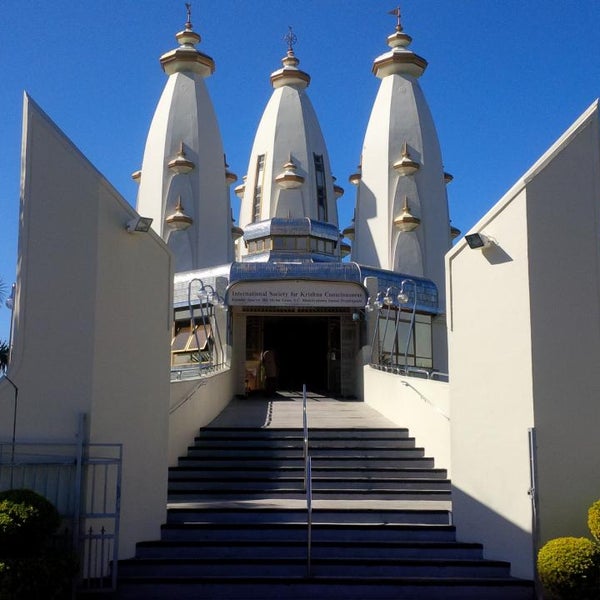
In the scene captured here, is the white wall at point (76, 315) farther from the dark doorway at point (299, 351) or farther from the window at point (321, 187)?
the window at point (321, 187)

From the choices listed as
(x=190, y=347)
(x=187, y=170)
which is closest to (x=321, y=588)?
(x=190, y=347)

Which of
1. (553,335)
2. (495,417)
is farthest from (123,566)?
(553,335)

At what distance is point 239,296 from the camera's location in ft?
70.2

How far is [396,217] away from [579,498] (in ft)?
83.5

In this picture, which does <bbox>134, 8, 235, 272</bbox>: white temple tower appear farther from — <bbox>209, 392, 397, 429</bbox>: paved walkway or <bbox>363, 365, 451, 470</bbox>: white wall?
<bbox>363, 365, 451, 470</bbox>: white wall

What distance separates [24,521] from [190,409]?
635cm

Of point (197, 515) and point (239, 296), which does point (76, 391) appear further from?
point (239, 296)

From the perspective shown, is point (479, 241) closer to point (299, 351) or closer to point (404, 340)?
point (404, 340)

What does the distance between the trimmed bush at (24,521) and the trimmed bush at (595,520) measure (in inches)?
202

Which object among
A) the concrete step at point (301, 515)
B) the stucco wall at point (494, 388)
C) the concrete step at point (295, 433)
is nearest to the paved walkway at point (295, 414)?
the concrete step at point (295, 433)

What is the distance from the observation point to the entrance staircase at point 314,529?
932cm

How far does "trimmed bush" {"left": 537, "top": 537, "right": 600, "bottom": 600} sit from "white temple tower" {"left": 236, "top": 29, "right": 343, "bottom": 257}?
2722cm

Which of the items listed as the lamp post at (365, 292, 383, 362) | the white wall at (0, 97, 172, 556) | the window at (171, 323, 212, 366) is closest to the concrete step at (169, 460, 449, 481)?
the white wall at (0, 97, 172, 556)

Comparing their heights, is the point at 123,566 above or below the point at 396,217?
below
